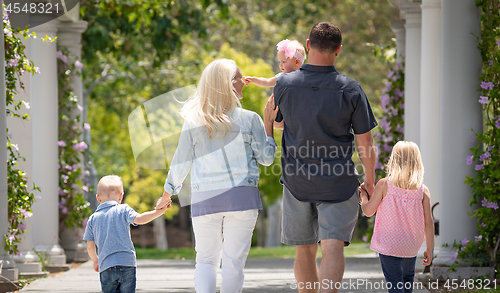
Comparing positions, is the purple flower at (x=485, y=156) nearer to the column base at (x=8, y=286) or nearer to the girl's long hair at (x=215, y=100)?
the girl's long hair at (x=215, y=100)

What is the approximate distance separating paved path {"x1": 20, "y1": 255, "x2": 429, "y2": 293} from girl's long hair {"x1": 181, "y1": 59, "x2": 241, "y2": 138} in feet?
6.92

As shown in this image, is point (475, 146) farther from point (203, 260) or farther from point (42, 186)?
point (42, 186)

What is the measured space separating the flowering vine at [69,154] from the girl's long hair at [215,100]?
16.4 feet

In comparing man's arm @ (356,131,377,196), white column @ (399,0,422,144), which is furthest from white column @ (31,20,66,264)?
man's arm @ (356,131,377,196)

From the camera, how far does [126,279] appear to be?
4.03m

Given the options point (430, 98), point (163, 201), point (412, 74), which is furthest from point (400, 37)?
point (163, 201)

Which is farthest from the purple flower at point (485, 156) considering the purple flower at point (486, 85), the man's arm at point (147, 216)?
the man's arm at point (147, 216)

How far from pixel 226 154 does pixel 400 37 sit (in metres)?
5.55

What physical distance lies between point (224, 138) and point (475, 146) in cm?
303

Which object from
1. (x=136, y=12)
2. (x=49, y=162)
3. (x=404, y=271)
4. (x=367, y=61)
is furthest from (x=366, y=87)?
(x=404, y=271)

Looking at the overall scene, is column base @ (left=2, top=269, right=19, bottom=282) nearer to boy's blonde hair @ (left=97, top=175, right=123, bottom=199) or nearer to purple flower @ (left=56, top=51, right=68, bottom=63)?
boy's blonde hair @ (left=97, top=175, right=123, bottom=199)

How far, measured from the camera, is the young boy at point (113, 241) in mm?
4004

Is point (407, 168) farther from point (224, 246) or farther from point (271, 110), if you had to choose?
point (224, 246)

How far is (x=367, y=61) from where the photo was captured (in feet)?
68.9
